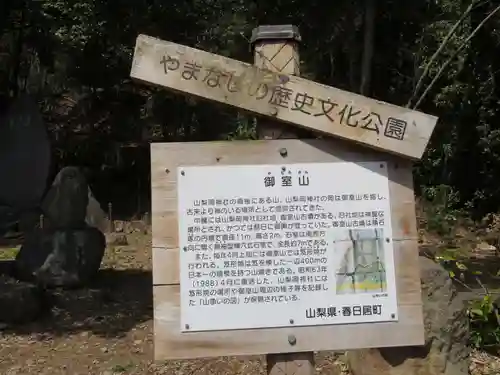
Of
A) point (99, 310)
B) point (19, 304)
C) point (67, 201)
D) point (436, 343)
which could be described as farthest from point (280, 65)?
point (67, 201)

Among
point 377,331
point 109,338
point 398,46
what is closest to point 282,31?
point 377,331

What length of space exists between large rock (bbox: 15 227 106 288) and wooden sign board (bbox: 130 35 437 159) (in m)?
5.03

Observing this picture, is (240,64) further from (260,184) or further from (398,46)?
(398,46)

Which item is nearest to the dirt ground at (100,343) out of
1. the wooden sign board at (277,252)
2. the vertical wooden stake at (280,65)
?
the vertical wooden stake at (280,65)

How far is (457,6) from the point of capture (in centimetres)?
1027

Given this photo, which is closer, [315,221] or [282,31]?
[315,221]

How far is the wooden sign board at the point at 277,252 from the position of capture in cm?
256

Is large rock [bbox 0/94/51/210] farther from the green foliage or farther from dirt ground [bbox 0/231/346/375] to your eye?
the green foliage

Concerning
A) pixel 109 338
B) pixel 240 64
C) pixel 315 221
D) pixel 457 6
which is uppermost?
pixel 457 6

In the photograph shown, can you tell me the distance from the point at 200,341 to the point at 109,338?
11.1ft

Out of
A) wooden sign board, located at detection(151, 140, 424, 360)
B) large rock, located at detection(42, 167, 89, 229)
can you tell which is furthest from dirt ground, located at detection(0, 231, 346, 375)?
wooden sign board, located at detection(151, 140, 424, 360)

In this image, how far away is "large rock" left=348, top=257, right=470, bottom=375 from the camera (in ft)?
12.5

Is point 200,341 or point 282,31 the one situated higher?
point 282,31

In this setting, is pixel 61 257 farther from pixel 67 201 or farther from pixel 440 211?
pixel 440 211
